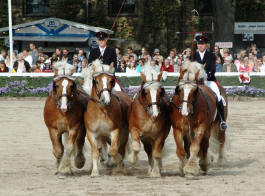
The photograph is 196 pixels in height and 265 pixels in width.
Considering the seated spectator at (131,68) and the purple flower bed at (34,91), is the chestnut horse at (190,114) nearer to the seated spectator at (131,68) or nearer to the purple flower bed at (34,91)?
the seated spectator at (131,68)

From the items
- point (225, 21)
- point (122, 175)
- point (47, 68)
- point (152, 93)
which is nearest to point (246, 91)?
point (225, 21)

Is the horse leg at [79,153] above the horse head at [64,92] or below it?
below

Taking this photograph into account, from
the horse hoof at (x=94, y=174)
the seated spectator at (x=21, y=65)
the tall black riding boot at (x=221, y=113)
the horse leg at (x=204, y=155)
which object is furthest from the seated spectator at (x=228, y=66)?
the horse hoof at (x=94, y=174)

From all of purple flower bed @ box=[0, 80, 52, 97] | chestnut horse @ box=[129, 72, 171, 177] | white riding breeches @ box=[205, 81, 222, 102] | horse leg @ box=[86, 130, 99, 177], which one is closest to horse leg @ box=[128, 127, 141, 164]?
chestnut horse @ box=[129, 72, 171, 177]

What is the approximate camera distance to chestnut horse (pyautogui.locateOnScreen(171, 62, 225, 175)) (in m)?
10.6

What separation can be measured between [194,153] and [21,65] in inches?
620

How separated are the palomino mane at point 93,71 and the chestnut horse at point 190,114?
1.16 m

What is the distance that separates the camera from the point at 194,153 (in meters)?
10.7

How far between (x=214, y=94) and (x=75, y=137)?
2.60 m

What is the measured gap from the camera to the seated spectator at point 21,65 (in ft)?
83.5

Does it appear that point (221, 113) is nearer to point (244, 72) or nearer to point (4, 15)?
point (244, 72)

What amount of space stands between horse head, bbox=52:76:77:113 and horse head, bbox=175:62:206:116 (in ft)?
5.54

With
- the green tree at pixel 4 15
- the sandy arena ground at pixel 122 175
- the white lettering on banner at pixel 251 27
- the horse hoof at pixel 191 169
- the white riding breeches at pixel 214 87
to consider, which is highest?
the green tree at pixel 4 15

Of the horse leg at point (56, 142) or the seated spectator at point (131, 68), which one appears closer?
the horse leg at point (56, 142)
